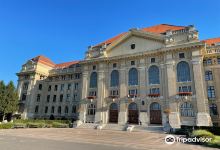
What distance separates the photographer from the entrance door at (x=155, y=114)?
36031 millimetres

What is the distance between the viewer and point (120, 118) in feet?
129

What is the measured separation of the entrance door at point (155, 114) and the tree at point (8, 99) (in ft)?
119

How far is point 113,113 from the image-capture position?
135 ft

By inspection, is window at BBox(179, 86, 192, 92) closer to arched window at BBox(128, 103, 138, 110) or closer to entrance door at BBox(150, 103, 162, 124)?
entrance door at BBox(150, 103, 162, 124)

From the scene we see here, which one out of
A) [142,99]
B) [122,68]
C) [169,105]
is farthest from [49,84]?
[169,105]

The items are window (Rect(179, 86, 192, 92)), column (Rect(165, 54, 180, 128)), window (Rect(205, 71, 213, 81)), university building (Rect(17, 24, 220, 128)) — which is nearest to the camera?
column (Rect(165, 54, 180, 128))

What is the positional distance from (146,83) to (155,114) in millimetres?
6969

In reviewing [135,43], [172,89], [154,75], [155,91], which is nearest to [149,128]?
[155,91]

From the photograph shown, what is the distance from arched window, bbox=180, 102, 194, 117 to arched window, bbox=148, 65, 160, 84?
280 inches

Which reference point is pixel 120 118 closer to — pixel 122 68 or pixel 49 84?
pixel 122 68

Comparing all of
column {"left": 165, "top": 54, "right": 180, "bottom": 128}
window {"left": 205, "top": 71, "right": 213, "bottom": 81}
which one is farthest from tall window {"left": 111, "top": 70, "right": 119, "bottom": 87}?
window {"left": 205, "top": 71, "right": 213, "bottom": 81}

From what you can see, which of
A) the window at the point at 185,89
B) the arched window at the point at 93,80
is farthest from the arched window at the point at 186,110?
the arched window at the point at 93,80

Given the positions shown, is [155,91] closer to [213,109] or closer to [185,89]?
[185,89]

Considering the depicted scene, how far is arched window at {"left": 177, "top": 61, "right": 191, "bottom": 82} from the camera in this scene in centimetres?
3569
